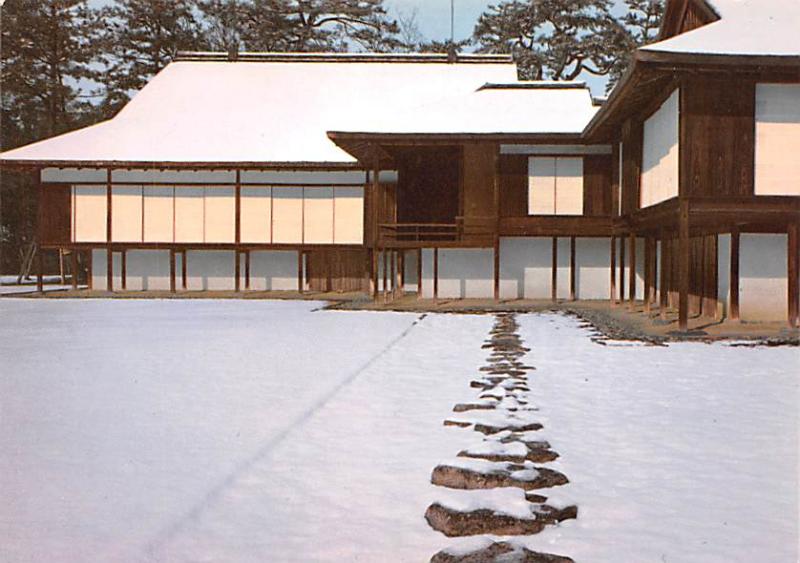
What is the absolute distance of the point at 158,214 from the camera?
22.6 meters

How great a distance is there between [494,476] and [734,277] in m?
10.7

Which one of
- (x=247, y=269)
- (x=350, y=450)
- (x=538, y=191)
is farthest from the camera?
(x=247, y=269)

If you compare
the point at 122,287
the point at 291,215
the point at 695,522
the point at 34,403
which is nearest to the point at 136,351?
the point at 34,403

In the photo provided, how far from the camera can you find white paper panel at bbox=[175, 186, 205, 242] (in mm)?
22578

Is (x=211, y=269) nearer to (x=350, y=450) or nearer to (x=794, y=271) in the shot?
(x=794, y=271)

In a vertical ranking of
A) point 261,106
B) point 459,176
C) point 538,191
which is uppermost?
point 261,106

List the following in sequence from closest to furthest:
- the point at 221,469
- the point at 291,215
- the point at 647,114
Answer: the point at 221,469, the point at 647,114, the point at 291,215

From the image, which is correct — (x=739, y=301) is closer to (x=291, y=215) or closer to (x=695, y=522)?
(x=695, y=522)

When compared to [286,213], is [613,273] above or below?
below

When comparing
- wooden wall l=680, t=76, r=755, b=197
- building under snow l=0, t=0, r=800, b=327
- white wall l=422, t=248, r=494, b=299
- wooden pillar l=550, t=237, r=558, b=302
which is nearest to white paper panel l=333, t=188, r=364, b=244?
building under snow l=0, t=0, r=800, b=327

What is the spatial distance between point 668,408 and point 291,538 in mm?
4021

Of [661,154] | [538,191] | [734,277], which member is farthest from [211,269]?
[734,277]

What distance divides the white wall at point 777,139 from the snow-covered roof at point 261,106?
1196 centimetres

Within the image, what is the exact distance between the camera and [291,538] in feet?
11.8
